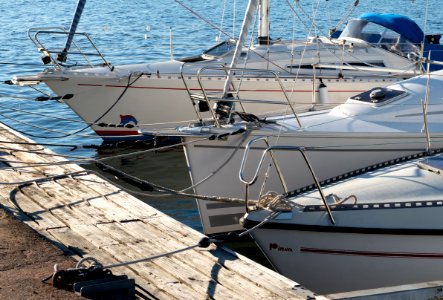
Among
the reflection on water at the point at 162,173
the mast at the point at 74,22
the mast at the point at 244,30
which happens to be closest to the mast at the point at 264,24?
the reflection on water at the point at 162,173

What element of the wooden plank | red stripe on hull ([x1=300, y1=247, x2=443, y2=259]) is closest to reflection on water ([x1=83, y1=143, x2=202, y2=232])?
red stripe on hull ([x1=300, y1=247, x2=443, y2=259])

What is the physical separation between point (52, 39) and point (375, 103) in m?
24.3

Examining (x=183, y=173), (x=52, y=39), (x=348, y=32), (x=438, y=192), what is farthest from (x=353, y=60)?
(x=52, y=39)

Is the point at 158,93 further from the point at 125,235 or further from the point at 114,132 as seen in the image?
the point at 125,235

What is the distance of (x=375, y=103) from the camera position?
1217cm

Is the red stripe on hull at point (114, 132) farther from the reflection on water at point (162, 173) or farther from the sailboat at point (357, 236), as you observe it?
the sailboat at point (357, 236)

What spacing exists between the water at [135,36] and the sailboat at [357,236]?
3.69 meters

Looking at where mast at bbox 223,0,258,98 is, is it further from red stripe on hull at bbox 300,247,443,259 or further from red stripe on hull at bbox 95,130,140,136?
red stripe on hull at bbox 95,130,140,136

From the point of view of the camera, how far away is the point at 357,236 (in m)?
9.59

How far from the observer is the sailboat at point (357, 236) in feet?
31.2

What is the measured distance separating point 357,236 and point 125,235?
102 inches

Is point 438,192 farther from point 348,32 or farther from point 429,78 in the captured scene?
point 348,32

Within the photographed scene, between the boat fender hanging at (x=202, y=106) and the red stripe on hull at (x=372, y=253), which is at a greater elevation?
the boat fender hanging at (x=202, y=106)

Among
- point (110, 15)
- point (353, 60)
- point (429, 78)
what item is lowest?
point (110, 15)
